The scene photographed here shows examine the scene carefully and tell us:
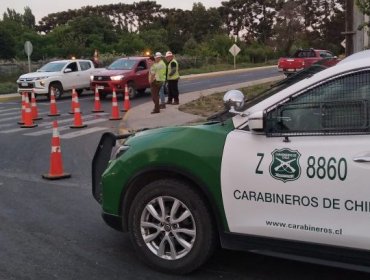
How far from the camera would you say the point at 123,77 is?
22188mm

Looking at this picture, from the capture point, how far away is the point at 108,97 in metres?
23.9

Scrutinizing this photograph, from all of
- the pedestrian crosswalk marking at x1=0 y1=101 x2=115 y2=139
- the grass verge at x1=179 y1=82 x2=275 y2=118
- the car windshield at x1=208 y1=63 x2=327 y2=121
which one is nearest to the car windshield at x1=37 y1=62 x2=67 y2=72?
the pedestrian crosswalk marking at x1=0 y1=101 x2=115 y2=139

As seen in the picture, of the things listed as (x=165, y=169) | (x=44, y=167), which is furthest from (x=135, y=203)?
(x=44, y=167)

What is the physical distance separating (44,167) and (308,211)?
635 centimetres

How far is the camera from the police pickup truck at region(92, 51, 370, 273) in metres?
3.73

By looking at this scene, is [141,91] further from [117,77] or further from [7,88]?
[7,88]

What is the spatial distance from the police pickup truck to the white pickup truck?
19.4 metres

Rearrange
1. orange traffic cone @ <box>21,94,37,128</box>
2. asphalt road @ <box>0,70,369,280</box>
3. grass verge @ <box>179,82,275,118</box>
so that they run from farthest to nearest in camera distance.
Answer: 1. grass verge @ <box>179,82,275,118</box>
2. orange traffic cone @ <box>21,94,37,128</box>
3. asphalt road @ <box>0,70,369,280</box>

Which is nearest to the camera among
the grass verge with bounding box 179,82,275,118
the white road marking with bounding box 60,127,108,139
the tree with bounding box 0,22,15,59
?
the white road marking with bounding box 60,127,108,139

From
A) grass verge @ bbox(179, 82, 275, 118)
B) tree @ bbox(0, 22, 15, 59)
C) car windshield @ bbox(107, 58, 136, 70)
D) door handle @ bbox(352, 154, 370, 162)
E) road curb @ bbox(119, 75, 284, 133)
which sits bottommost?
road curb @ bbox(119, 75, 284, 133)

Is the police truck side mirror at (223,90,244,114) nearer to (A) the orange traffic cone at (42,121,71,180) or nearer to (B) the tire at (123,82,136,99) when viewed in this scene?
(A) the orange traffic cone at (42,121,71,180)

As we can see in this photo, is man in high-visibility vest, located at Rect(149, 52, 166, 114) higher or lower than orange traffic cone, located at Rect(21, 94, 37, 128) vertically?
higher

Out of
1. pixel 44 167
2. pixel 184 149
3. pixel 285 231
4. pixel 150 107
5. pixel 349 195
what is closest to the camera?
pixel 349 195

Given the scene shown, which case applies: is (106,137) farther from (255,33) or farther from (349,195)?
(255,33)
